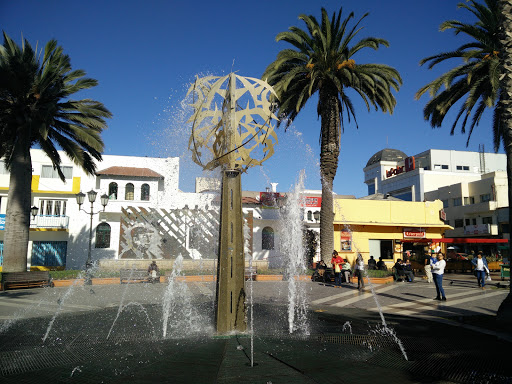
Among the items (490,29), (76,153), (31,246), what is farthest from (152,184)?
(490,29)

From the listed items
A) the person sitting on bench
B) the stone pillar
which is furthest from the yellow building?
the stone pillar

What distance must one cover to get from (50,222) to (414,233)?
26072mm

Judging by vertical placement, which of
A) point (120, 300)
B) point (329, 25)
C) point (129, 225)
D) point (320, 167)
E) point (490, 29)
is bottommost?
point (120, 300)

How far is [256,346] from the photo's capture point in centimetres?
570

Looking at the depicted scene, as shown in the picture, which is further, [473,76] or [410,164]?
[410,164]

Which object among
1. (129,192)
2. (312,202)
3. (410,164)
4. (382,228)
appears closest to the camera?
(382,228)

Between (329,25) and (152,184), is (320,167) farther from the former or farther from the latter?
(152,184)

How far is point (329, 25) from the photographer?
18.6m

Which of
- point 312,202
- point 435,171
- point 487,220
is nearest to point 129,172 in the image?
point 312,202

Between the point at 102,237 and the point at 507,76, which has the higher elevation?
the point at 507,76

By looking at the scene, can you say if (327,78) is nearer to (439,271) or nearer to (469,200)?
(439,271)

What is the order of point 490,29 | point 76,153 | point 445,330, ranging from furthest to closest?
point 76,153 < point 490,29 < point 445,330

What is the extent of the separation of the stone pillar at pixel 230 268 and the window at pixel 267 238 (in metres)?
24.0

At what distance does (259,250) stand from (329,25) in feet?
55.9
